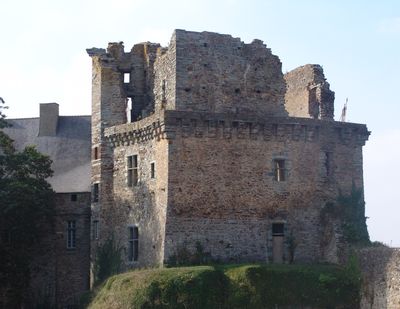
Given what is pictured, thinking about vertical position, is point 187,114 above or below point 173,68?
below

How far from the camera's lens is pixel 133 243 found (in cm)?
3656

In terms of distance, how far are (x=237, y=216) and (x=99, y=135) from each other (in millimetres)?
8371

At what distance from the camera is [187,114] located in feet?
112

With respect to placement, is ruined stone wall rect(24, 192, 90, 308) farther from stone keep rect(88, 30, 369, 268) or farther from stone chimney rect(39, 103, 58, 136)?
stone chimney rect(39, 103, 58, 136)

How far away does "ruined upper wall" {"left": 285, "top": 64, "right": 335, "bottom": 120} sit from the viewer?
129 ft

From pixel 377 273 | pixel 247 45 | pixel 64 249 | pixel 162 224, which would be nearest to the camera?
pixel 377 273

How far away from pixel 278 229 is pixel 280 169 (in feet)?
8.06

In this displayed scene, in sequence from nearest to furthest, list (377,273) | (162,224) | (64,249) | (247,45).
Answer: (377,273) → (162,224) → (247,45) → (64,249)

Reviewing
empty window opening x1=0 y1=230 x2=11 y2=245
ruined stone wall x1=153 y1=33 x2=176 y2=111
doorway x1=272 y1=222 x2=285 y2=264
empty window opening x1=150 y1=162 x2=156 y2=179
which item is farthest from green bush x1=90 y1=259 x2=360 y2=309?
empty window opening x1=0 y1=230 x2=11 y2=245

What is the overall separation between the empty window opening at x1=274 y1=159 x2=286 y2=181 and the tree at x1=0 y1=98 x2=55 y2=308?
11.5 meters

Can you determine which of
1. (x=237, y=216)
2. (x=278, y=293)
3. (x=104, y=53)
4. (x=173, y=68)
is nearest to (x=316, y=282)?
(x=278, y=293)

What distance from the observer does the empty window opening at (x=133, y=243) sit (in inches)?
1432

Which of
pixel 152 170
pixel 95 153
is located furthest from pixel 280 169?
pixel 95 153

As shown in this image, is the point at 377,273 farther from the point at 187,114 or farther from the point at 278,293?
the point at 187,114
